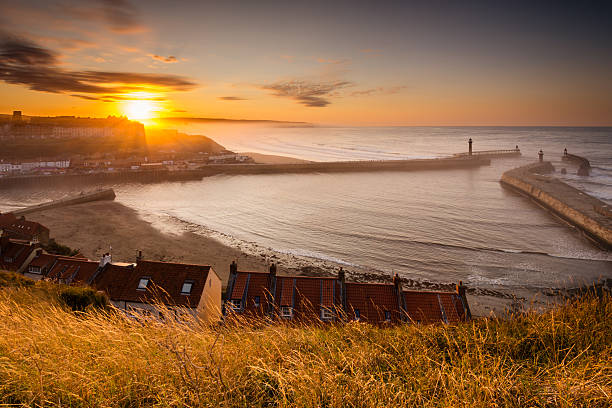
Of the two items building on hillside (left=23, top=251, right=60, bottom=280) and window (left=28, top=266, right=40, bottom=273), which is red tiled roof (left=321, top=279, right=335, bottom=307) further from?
window (left=28, top=266, right=40, bottom=273)

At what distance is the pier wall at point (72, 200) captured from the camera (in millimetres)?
44400

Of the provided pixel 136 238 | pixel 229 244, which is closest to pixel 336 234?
pixel 229 244

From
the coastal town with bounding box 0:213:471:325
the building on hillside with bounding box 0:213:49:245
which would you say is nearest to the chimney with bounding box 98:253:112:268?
the coastal town with bounding box 0:213:471:325

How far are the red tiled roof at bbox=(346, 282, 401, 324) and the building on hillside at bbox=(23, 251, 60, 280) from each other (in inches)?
702

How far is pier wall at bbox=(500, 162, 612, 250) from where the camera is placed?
35.9 metres

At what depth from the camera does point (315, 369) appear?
3369 mm

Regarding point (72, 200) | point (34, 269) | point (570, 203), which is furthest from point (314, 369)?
point (72, 200)

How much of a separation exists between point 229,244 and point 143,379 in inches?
1223

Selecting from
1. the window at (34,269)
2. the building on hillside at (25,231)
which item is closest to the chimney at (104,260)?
the window at (34,269)

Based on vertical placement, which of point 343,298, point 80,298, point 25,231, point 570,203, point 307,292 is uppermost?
point 80,298

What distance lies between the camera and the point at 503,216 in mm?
43438

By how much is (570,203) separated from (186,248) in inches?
1750

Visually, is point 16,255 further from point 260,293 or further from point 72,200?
point 72,200

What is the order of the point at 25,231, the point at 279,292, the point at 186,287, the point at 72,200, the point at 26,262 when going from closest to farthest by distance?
the point at 279,292 < the point at 186,287 < the point at 26,262 < the point at 25,231 < the point at 72,200
